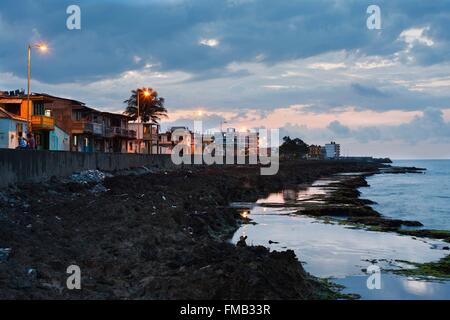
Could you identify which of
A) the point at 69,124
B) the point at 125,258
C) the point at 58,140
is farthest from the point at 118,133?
the point at 125,258

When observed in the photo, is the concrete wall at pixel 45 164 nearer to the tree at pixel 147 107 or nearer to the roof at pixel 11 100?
the roof at pixel 11 100

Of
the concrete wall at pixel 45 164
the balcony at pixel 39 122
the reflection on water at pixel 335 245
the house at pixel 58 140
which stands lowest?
the reflection on water at pixel 335 245

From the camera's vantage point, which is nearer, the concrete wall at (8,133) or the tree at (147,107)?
the concrete wall at (8,133)

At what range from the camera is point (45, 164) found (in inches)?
1165

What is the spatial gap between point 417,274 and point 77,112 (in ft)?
206

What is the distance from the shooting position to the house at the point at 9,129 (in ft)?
171

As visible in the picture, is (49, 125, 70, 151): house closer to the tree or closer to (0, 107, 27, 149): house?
(0, 107, 27, 149): house

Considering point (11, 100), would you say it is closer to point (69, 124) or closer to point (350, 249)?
point (69, 124)

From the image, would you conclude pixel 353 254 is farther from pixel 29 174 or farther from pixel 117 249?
pixel 29 174

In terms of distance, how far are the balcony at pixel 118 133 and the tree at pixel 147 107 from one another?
10.4 m

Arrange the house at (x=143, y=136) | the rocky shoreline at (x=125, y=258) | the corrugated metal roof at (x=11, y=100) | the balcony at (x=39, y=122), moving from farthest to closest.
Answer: the house at (x=143, y=136) → the corrugated metal roof at (x=11, y=100) → the balcony at (x=39, y=122) → the rocky shoreline at (x=125, y=258)

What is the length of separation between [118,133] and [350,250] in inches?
2656

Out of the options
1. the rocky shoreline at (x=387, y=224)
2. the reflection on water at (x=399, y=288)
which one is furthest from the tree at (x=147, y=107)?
the reflection on water at (x=399, y=288)

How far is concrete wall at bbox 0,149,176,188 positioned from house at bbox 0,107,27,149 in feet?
40.9
